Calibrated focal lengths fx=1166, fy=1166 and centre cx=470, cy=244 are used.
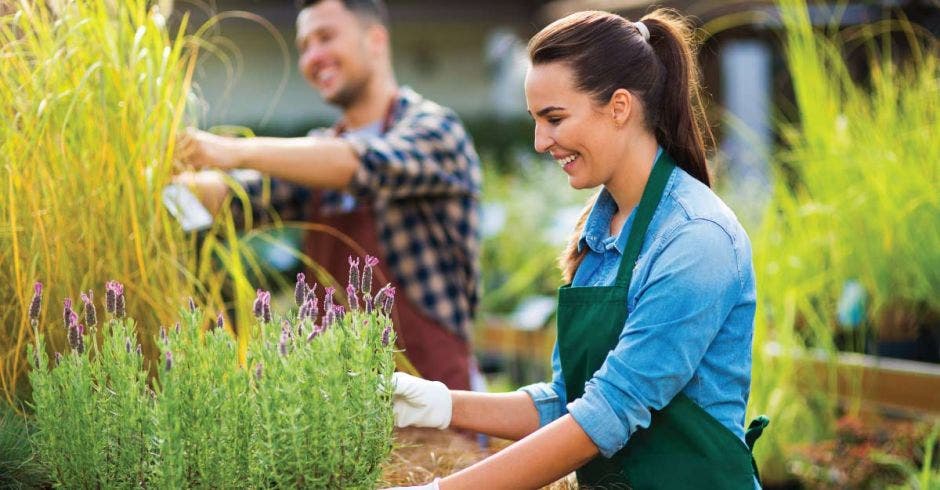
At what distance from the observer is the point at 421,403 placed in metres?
1.76

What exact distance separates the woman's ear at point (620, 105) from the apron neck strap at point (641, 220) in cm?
9

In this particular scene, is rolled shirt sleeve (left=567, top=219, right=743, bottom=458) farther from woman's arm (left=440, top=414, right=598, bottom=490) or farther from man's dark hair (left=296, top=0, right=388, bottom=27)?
man's dark hair (left=296, top=0, right=388, bottom=27)

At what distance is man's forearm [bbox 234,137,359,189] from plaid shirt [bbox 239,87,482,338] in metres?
0.15

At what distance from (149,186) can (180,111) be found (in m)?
0.17

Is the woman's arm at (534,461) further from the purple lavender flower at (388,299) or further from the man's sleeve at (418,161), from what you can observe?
the man's sleeve at (418,161)

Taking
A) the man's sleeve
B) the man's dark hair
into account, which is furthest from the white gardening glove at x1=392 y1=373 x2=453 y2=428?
the man's dark hair

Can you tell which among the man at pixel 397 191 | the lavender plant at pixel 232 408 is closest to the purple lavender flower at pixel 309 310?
the lavender plant at pixel 232 408

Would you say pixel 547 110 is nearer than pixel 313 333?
No

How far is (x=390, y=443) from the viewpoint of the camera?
1.51m

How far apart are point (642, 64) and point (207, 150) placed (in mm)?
1027

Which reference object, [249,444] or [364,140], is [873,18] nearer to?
[364,140]

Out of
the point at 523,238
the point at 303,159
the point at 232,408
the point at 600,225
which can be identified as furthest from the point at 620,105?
the point at 523,238

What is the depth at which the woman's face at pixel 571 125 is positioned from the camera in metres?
1.69

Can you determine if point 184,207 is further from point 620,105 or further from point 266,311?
point 620,105
